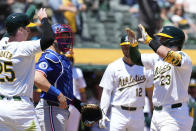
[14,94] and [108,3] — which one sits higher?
[108,3]

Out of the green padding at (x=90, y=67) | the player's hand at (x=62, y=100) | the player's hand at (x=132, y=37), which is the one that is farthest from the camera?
the green padding at (x=90, y=67)

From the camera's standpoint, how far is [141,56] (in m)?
5.23

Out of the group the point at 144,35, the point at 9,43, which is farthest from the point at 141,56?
the point at 9,43

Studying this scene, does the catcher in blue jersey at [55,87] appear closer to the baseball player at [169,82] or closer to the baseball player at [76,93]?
the baseball player at [169,82]

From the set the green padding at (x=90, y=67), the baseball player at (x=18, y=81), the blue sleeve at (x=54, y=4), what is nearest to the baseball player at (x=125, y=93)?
the baseball player at (x=18, y=81)

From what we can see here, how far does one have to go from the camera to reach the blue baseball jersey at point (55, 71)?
490 cm

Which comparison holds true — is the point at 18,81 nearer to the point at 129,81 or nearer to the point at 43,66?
the point at 43,66

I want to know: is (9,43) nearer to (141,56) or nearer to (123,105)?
(141,56)

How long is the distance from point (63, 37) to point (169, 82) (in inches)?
50.7

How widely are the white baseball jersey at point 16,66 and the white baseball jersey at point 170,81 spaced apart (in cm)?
146

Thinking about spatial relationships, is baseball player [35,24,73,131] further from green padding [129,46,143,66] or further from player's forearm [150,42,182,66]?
player's forearm [150,42,182,66]

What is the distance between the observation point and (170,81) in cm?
514

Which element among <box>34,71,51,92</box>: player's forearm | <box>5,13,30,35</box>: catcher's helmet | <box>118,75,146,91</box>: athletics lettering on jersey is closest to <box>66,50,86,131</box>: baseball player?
<box>118,75,146,91</box>: athletics lettering on jersey

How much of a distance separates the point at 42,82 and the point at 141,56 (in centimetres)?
120
